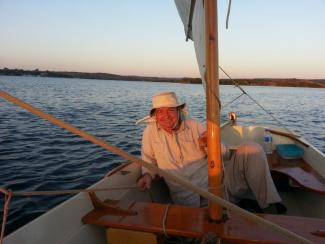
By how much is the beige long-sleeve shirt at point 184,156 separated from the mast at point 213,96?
1.05 m

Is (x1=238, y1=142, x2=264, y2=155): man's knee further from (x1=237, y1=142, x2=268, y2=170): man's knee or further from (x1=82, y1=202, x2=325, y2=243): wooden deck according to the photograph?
(x1=82, y1=202, x2=325, y2=243): wooden deck

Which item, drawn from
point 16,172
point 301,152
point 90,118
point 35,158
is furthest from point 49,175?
point 90,118

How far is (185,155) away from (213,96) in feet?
4.23

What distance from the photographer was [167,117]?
3207 millimetres

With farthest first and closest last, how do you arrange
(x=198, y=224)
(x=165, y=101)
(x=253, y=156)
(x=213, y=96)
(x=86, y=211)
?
(x=253, y=156), (x=165, y=101), (x=86, y=211), (x=198, y=224), (x=213, y=96)

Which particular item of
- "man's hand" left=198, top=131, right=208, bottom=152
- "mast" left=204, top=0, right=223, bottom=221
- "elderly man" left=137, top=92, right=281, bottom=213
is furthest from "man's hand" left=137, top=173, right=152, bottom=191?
"mast" left=204, top=0, right=223, bottom=221

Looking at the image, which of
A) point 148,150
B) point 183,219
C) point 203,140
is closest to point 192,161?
point 203,140

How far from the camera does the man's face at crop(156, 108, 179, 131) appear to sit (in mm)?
3180

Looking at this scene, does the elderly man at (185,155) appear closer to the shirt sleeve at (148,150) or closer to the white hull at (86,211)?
the shirt sleeve at (148,150)

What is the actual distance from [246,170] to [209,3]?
76.3 inches

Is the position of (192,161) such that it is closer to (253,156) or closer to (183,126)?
(183,126)

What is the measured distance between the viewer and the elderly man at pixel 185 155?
10.5ft

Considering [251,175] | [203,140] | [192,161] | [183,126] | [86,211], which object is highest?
[183,126]

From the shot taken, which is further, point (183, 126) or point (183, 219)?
point (183, 126)
